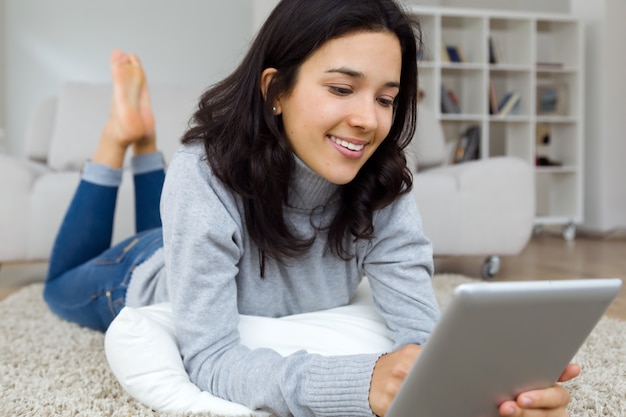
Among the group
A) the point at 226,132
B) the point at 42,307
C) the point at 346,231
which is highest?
the point at 226,132

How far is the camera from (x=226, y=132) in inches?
37.6

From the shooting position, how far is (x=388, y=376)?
71 cm

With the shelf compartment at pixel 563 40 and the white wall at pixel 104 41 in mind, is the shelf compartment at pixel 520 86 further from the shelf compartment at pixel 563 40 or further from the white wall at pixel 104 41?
the white wall at pixel 104 41

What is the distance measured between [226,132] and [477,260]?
90.9 inches

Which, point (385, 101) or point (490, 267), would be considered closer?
point (385, 101)

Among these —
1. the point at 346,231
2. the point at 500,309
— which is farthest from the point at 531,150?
the point at 500,309

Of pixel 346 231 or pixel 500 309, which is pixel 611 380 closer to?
pixel 346 231

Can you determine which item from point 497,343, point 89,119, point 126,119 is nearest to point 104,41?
point 89,119

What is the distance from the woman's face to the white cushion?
232 mm

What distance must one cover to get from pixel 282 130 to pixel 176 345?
1.07 feet

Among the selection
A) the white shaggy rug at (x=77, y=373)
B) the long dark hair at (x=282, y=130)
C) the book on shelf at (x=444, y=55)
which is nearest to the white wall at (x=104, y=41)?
the book on shelf at (x=444, y=55)

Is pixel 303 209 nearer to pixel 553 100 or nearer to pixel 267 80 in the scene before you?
pixel 267 80

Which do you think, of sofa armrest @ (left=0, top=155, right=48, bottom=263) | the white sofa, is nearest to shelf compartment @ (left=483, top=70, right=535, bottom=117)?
the white sofa

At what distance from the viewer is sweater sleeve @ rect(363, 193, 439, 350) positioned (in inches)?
39.3
